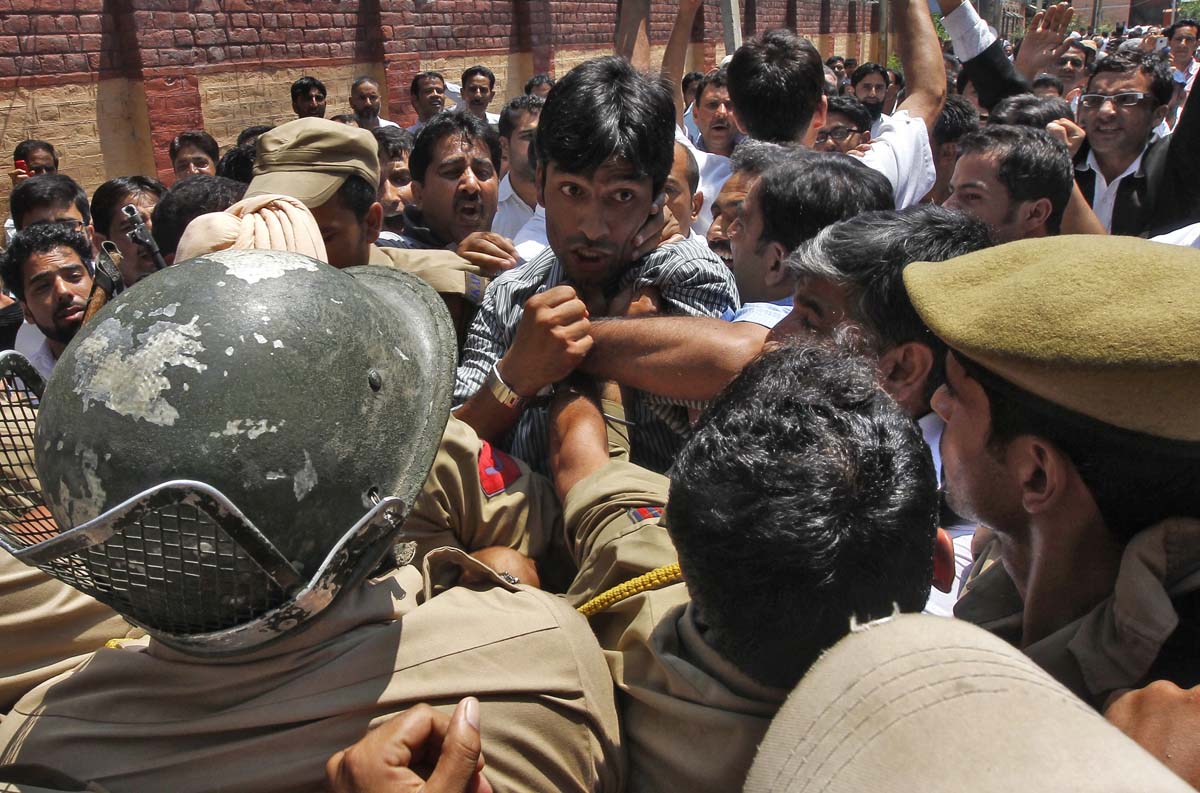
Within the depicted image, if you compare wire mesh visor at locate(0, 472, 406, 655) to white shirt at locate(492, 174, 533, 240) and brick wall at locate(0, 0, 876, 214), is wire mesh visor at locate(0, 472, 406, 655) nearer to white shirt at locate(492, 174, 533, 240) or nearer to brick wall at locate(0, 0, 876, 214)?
white shirt at locate(492, 174, 533, 240)

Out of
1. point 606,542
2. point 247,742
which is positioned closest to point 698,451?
point 606,542

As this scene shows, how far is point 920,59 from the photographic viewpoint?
12.8 ft

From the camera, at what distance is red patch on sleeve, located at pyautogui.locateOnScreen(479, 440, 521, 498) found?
1.98 m

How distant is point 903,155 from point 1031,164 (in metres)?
0.48

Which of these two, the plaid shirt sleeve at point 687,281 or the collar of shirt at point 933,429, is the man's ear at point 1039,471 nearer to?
the collar of shirt at point 933,429

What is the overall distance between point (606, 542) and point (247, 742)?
671 millimetres

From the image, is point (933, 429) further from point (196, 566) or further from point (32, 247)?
point (32, 247)

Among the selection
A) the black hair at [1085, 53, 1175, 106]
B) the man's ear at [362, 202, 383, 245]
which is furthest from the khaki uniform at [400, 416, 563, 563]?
the black hair at [1085, 53, 1175, 106]

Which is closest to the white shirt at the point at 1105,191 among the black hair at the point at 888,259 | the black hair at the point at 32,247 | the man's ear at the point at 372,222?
the black hair at the point at 888,259

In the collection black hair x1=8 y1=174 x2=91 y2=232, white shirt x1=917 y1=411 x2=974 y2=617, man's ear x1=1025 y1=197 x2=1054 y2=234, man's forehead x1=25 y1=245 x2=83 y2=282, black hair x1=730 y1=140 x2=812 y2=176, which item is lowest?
white shirt x1=917 y1=411 x2=974 y2=617

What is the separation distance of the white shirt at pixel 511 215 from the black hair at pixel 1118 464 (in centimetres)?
366

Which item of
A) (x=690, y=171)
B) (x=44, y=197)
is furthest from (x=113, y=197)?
(x=690, y=171)

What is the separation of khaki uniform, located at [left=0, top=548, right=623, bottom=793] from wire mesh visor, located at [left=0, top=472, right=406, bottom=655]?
11 centimetres

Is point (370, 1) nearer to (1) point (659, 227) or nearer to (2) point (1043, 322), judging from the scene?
(1) point (659, 227)
